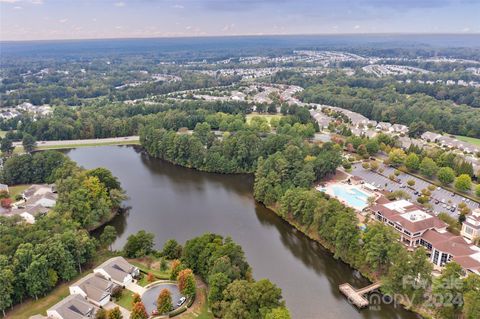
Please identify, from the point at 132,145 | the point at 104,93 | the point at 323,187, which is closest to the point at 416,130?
the point at 323,187

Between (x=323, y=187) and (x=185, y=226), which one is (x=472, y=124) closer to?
(x=323, y=187)

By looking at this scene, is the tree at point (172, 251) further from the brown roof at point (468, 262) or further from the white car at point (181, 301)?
the brown roof at point (468, 262)

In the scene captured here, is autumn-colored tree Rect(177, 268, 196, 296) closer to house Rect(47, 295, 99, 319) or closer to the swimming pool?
house Rect(47, 295, 99, 319)

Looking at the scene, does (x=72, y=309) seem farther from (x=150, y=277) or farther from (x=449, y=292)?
(x=449, y=292)

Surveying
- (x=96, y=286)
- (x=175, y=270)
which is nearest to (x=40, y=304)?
(x=96, y=286)

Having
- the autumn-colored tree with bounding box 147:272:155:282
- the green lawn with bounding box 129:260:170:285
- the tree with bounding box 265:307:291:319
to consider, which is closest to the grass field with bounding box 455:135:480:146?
the tree with bounding box 265:307:291:319

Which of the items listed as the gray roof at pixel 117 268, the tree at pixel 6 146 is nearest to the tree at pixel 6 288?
the gray roof at pixel 117 268

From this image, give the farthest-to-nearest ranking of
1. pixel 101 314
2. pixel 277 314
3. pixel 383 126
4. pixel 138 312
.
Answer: pixel 383 126
pixel 101 314
pixel 138 312
pixel 277 314
